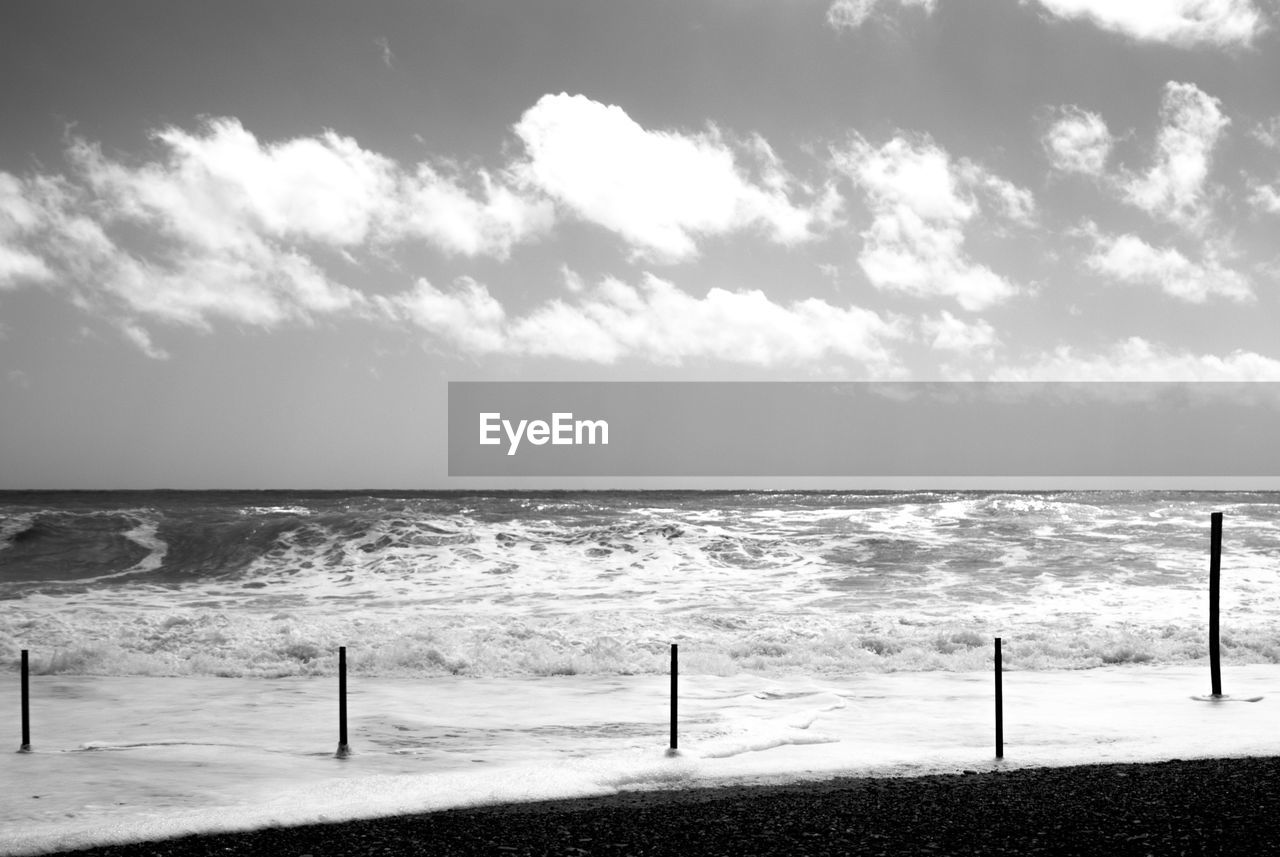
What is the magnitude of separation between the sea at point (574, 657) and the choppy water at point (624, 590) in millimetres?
107

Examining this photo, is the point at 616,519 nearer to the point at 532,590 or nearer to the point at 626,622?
the point at 532,590

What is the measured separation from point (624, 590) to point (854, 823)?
1550cm

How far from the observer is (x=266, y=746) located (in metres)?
9.09

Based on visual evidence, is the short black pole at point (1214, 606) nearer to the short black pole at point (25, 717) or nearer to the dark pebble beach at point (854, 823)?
the dark pebble beach at point (854, 823)

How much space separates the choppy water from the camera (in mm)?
14617

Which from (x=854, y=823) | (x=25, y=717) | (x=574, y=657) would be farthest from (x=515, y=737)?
(x=574, y=657)

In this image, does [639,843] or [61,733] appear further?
[61,733]

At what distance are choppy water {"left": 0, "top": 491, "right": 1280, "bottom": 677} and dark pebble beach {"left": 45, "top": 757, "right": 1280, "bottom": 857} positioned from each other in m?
6.55

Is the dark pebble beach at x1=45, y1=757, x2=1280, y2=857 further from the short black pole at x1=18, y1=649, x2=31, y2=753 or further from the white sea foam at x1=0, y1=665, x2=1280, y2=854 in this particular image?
the short black pole at x1=18, y1=649, x2=31, y2=753

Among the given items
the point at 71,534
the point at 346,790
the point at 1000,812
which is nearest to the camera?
the point at 1000,812

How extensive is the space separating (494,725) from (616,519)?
70.9ft

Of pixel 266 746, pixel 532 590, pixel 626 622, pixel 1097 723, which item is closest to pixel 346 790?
pixel 266 746

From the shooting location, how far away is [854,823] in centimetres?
632

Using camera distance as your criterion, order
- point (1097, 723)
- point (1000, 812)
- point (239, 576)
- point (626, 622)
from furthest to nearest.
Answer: point (239, 576) → point (626, 622) → point (1097, 723) → point (1000, 812)
